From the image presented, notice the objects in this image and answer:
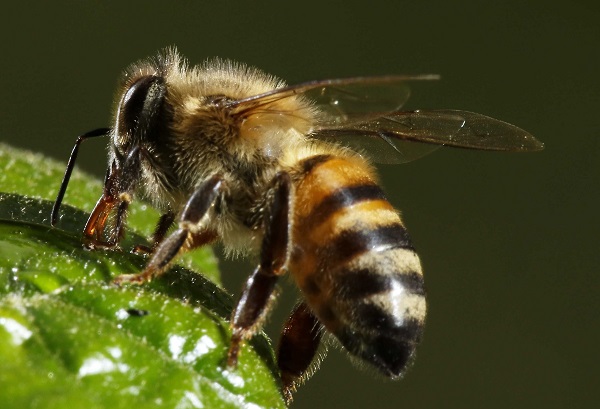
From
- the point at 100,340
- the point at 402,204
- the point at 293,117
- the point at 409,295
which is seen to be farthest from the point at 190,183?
the point at 402,204

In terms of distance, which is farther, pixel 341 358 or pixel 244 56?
pixel 244 56

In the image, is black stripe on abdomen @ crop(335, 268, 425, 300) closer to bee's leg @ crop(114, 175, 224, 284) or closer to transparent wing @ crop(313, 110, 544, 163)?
bee's leg @ crop(114, 175, 224, 284)

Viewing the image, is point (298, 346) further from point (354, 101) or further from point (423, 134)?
point (354, 101)

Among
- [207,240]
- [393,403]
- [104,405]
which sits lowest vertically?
[393,403]

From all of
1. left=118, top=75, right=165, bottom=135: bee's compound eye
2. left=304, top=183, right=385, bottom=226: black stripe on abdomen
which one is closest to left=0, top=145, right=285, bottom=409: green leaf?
left=304, top=183, right=385, bottom=226: black stripe on abdomen

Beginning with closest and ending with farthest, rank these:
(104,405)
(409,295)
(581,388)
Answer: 1. (104,405)
2. (409,295)
3. (581,388)

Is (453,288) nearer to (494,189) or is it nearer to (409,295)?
(494,189)

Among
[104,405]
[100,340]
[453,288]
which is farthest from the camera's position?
[453,288]

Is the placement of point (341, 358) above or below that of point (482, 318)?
below
